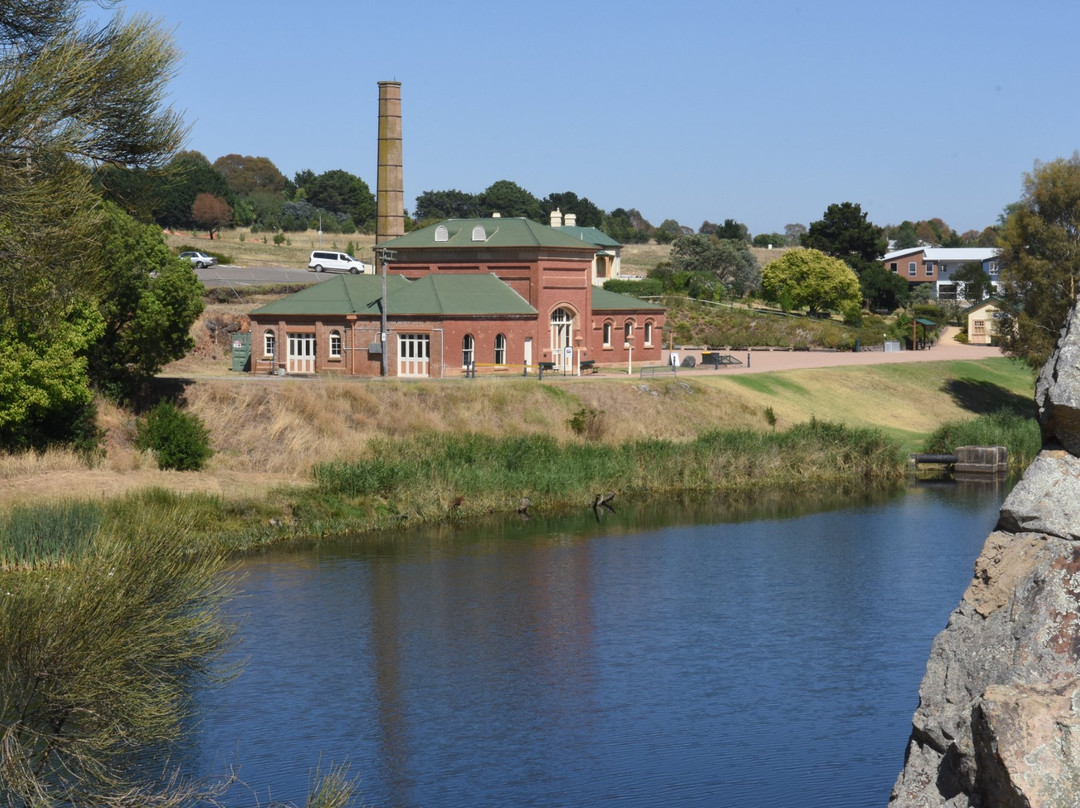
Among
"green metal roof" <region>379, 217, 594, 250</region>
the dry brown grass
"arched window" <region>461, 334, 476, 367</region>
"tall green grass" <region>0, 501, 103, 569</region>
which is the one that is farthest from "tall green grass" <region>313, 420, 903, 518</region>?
the dry brown grass

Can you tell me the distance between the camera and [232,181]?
16912 cm

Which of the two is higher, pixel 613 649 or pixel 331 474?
pixel 331 474

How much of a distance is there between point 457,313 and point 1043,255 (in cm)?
2555

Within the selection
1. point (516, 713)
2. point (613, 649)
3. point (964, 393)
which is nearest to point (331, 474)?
point (613, 649)

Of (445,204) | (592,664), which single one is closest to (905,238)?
(445,204)

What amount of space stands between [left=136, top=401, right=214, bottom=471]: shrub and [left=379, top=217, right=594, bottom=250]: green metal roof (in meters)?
20.1

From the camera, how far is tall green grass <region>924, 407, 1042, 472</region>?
49250 millimetres

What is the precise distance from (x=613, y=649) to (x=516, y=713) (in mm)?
4169

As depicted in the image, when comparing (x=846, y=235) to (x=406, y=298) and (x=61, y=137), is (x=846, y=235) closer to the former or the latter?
(x=406, y=298)

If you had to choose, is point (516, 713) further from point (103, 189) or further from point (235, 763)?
point (103, 189)

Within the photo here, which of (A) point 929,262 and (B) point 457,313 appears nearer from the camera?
(B) point 457,313

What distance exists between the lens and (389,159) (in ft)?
224

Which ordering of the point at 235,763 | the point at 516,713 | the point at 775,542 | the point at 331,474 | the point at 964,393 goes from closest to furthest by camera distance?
1. the point at 235,763
2. the point at 516,713
3. the point at 775,542
4. the point at 331,474
5. the point at 964,393

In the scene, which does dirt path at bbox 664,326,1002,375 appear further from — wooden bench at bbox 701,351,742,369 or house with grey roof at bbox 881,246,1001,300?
house with grey roof at bbox 881,246,1001,300
